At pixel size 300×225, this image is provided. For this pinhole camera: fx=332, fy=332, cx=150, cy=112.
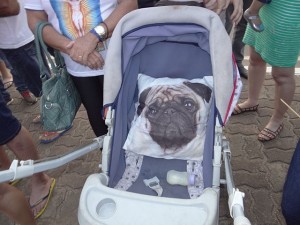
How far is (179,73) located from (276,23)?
0.79 meters

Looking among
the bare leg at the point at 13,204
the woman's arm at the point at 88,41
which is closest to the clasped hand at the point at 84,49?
the woman's arm at the point at 88,41

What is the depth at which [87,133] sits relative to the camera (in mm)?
3027

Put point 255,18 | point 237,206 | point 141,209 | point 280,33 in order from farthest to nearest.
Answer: point 255,18
point 280,33
point 141,209
point 237,206

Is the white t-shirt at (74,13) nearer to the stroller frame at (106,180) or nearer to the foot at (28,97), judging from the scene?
the stroller frame at (106,180)

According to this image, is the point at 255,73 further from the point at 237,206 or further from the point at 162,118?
the point at 237,206

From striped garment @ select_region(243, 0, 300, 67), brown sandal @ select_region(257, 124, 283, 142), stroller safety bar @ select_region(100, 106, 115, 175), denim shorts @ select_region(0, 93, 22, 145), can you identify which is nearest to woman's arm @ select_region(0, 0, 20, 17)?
denim shorts @ select_region(0, 93, 22, 145)

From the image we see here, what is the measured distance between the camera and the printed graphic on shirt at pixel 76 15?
1682 millimetres

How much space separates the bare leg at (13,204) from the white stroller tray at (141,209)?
1.76ft

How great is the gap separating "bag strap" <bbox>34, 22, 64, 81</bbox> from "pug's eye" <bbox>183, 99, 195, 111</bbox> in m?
0.77

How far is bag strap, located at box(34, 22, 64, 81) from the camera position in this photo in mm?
1736

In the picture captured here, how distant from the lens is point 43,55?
1.85 meters

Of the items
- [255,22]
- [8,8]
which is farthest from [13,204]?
[255,22]

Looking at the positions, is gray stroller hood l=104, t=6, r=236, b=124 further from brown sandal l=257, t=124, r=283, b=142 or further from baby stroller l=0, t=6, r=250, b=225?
brown sandal l=257, t=124, r=283, b=142

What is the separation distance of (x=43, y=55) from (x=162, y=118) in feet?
2.49
